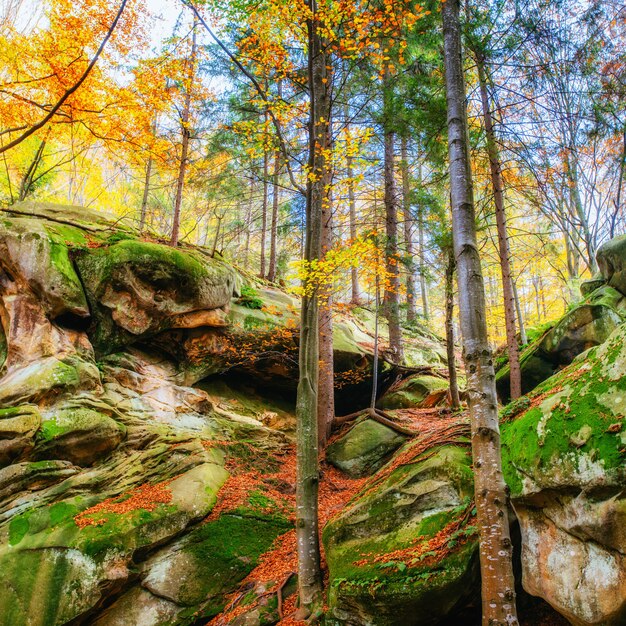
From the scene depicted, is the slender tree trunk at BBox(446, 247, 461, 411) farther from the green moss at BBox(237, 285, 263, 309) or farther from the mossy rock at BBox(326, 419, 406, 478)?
the green moss at BBox(237, 285, 263, 309)

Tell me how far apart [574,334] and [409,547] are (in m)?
6.76

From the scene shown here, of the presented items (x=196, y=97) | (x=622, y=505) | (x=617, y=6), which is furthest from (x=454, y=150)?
(x=196, y=97)

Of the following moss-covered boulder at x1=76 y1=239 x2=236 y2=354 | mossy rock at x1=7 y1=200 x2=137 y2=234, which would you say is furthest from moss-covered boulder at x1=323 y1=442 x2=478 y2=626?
mossy rock at x1=7 y1=200 x2=137 y2=234

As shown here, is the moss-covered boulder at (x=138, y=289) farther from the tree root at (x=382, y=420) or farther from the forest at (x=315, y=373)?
the tree root at (x=382, y=420)

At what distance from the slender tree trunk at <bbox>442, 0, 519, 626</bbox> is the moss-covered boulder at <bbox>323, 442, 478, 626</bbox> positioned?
0.97 metres

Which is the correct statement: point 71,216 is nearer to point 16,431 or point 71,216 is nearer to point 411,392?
point 16,431

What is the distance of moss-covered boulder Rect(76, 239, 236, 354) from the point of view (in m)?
10.0

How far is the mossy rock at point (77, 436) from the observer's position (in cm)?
764

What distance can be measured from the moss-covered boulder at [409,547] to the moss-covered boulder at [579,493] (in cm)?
71

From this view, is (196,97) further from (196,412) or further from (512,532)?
(512,532)

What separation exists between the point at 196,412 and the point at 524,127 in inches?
429

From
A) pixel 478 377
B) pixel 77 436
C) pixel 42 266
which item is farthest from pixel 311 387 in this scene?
pixel 42 266

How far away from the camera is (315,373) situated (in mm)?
5953

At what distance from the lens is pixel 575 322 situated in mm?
8797
